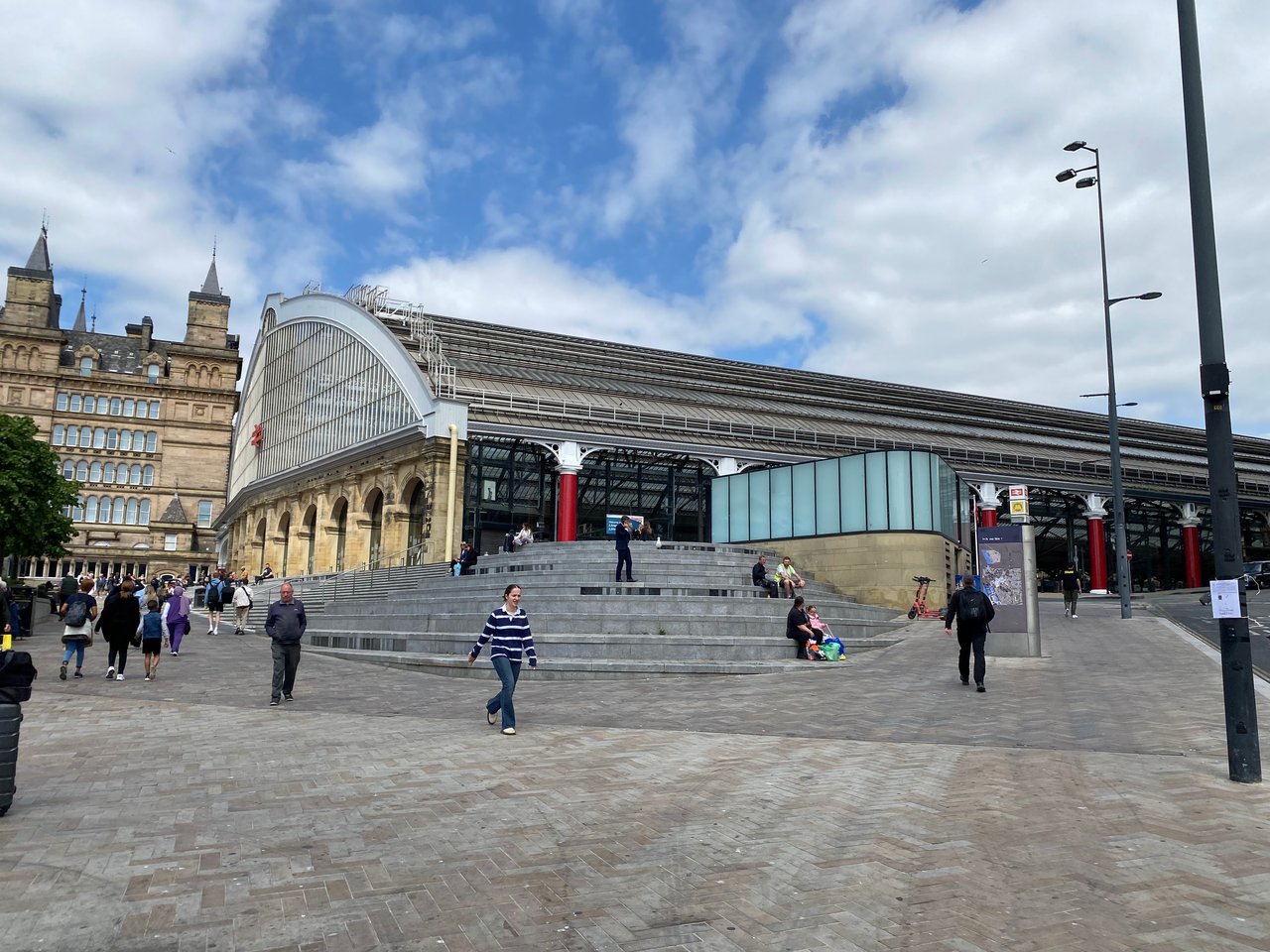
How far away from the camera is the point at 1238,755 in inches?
289

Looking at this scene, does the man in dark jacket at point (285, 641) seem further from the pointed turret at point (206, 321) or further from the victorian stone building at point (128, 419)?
the pointed turret at point (206, 321)

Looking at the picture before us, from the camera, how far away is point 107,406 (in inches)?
3639

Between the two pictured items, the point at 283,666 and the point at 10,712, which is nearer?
the point at 10,712

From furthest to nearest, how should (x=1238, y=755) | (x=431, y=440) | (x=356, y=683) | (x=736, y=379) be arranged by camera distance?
(x=736, y=379), (x=431, y=440), (x=356, y=683), (x=1238, y=755)

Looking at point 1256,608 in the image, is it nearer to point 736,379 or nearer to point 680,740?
point 680,740

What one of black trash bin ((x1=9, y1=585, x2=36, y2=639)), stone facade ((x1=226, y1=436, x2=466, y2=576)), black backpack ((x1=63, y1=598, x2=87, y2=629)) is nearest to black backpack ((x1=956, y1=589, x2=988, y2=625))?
black backpack ((x1=63, y1=598, x2=87, y2=629))

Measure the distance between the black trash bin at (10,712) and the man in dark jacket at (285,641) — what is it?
610 cm

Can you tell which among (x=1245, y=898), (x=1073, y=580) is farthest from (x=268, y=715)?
(x=1073, y=580)

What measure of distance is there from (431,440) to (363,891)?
111ft

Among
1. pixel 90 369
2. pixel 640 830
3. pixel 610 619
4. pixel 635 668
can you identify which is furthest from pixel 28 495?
pixel 90 369

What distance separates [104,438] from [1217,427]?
102513 millimetres

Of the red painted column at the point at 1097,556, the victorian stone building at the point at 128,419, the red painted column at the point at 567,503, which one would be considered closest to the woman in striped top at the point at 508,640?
the red painted column at the point at 567,503

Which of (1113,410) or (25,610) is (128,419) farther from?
(1113,410)

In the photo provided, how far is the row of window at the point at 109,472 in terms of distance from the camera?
89250 millimetres
